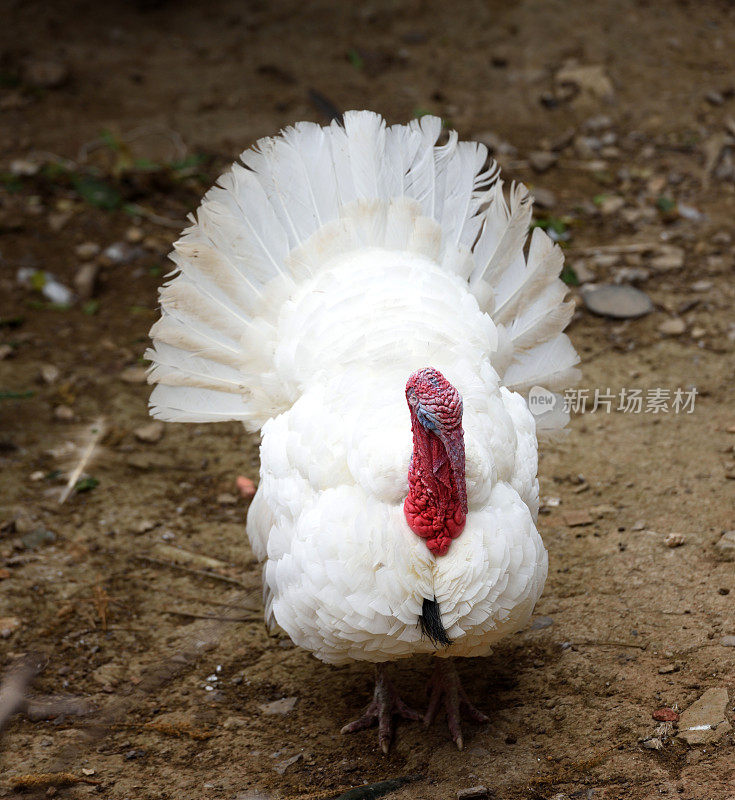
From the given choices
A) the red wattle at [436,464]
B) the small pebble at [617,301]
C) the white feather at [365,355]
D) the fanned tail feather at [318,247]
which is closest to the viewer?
the red wattle at [436,464]

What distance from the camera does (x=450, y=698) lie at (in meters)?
3.84

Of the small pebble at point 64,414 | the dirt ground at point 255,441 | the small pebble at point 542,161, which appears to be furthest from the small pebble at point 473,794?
the small pebble at point 542,161

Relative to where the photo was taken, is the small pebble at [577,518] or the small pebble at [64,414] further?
the small pebble at [64,414]

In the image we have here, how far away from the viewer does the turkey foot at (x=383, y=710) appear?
3854mm

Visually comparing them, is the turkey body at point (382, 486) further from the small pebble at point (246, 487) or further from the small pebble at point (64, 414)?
the small pebble at point (64, 414)

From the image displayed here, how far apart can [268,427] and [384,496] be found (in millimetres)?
899

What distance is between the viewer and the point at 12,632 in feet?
14.2

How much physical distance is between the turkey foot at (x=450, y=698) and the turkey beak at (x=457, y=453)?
109 cm

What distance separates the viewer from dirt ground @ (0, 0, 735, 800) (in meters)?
3.75

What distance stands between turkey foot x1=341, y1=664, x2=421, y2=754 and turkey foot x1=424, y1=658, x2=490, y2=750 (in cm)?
9

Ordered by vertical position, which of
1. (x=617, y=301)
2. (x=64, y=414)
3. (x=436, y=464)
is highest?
(x=617, y=301)

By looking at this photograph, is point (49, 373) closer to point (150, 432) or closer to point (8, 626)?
point (150, 432)

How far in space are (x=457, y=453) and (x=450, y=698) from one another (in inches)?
51.5

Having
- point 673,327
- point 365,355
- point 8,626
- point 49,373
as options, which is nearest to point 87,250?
point 49,373
